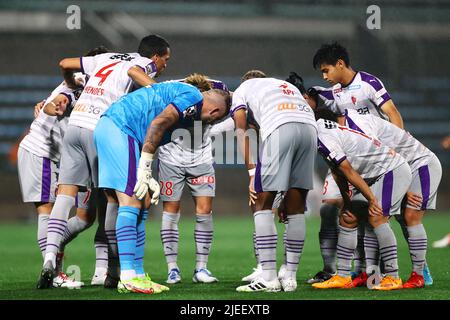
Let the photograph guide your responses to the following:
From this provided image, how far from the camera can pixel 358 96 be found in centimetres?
760

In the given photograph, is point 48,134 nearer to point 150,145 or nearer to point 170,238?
point 170,238

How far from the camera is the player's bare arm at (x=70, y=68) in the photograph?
7.04 meters

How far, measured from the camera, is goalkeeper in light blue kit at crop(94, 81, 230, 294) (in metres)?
6.08

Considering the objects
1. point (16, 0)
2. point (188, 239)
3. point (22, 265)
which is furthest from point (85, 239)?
point (16, 0)

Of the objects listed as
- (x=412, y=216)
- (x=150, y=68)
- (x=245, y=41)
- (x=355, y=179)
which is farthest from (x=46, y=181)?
(x=245, y=41)

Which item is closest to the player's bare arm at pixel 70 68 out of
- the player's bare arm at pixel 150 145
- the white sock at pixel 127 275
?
the player's bare arm at pixel 150 145

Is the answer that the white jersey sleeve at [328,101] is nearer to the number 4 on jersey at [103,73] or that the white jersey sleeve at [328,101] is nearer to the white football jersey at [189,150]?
the white football jersey at [189,150]

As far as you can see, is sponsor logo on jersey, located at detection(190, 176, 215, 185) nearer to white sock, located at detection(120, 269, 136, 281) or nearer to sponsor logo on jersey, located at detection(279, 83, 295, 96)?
sponsor logo on jersey, located at detection(279, 83, 295, 96)

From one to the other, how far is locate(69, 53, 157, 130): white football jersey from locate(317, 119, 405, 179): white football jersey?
4.94ft

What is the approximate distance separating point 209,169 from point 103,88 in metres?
1.51

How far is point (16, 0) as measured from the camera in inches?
822

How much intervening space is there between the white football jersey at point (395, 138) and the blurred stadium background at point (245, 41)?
12.5 metres

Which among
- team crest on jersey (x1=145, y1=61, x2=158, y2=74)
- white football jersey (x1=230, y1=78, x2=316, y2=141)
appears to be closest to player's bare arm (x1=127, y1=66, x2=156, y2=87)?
team crest on jersey (x1=145, y1=61, x2=158, y2=74)

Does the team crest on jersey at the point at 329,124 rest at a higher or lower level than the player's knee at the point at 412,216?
higher
